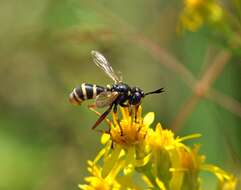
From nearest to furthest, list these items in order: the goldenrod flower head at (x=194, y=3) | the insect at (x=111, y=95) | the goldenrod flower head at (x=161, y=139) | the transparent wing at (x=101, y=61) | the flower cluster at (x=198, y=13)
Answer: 1. the goldenrod flower head at (x=161, y=139)
2. the insect at (x=111, y=95)
3. the transparent wing at (x=101, y=61)
4. the flower cluster at (x=198, y=13)
5. the goldenrod flower head at (x=194, y=3)

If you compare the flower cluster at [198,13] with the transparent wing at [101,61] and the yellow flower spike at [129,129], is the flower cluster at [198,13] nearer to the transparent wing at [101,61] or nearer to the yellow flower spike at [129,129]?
the transparent wing at [101,61]

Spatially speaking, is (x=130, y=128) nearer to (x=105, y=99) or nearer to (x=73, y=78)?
(x=105, y=99)

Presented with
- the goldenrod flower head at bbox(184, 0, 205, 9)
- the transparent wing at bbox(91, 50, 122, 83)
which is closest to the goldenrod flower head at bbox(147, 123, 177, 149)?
the transparent wing at bbox(91, 50, 122, 83)

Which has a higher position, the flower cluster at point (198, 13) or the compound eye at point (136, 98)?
the flower cluster at point (198, 13)

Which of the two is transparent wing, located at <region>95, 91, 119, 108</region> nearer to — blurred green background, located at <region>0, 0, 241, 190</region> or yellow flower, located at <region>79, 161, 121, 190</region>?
yellow flower, located at <region>79, 161, 121, 190</region>

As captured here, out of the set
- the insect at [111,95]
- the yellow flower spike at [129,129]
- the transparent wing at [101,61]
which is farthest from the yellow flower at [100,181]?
the transparent wing at [101,61]

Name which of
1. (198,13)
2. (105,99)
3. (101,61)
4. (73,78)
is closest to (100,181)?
(105,99)

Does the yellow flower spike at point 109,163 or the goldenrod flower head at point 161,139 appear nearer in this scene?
the yellow flower spike at point 109,163
